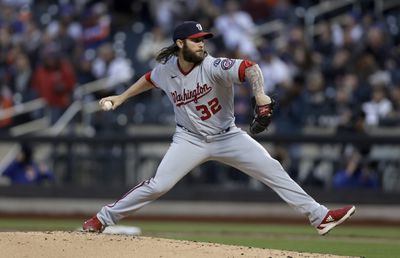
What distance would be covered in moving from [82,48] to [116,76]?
1.59 meters

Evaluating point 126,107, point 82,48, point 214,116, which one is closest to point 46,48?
point 82,48

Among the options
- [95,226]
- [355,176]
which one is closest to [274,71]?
[355,176]

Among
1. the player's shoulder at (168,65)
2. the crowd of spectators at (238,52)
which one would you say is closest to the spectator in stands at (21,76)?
the crowd of spectators at (238,52)

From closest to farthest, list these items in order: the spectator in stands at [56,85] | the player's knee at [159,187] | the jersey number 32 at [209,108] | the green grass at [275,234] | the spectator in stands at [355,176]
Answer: the player's knee at [159,187] → the jersey number 32 at [209,108] → the green grass at [275,234] → the spectator in stands at [355,176] → the spectator in stands at [56,85]

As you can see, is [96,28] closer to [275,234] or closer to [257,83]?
[275,234]

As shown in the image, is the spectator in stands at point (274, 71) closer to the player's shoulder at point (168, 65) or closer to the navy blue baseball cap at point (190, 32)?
the player's shoulder at point (168, 65)

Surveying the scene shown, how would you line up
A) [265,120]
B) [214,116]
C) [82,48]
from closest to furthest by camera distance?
[265,120]
[214,116]
[82,48]

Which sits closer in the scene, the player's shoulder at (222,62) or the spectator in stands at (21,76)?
the player's shoulder at (222,62)

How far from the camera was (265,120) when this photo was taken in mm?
9547

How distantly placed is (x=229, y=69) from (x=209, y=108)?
21.1 inches

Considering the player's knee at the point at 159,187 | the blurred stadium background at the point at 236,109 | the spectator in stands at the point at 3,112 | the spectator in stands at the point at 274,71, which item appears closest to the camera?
the player's knee at the point at 159,187

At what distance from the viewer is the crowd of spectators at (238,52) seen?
17891 millimetres

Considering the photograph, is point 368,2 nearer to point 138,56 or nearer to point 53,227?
point 138,56

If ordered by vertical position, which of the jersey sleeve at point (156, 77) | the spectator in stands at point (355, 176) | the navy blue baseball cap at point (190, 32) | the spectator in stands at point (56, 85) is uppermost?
the navy blue baseball cap at point (190, 32)
